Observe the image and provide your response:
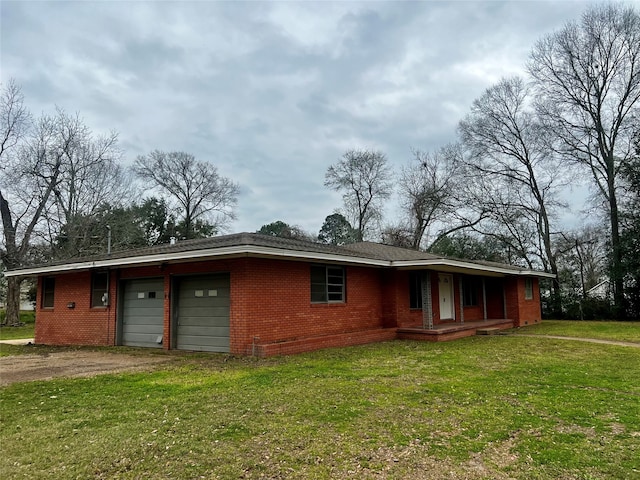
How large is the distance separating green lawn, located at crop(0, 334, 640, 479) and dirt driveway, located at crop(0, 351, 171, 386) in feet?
2.65

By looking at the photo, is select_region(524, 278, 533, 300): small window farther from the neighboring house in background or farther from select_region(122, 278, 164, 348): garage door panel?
select_region(122, 278, 164, 348): garage door panel

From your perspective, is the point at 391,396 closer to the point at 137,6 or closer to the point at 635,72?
the point at 137,6

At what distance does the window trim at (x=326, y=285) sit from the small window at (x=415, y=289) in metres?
3.25

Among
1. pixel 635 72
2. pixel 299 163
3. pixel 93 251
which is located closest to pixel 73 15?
pixel 299 163

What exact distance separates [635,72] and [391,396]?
2742 cm

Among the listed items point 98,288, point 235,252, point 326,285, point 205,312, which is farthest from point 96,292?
point 326,285

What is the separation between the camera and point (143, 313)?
39.7 ft

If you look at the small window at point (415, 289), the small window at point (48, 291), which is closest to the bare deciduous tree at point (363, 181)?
the small window at point (415, 289)

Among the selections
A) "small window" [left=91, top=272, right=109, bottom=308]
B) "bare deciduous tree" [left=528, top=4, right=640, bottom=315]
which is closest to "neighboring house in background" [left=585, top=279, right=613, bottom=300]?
"bare deciduous tree" [left=528, top=4, right=640, bottom=315]

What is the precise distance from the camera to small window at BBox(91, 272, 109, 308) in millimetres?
12977

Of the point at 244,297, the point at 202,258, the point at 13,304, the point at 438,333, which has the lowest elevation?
the point at 438,333

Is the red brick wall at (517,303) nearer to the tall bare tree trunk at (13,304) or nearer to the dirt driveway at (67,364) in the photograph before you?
the dirt driveway at (67,364)

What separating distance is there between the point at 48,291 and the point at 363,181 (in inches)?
1012

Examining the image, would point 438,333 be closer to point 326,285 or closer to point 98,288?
point 326,285
